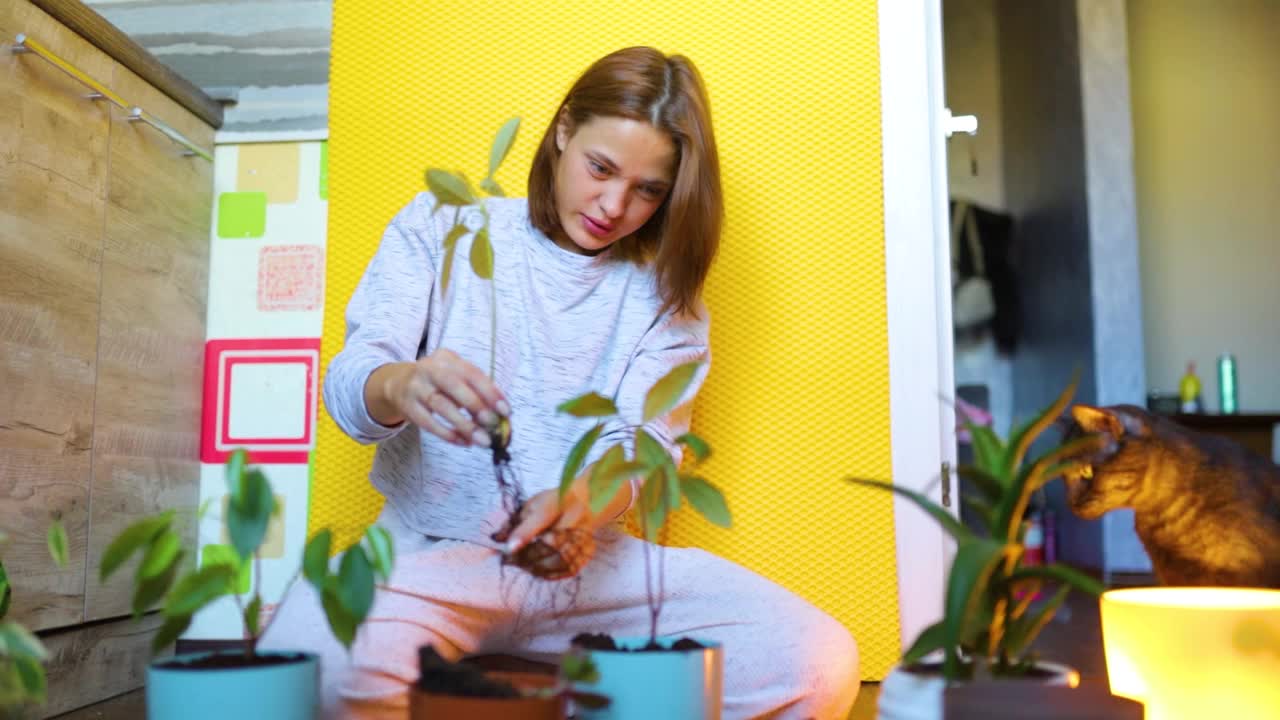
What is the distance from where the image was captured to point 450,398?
0.91m

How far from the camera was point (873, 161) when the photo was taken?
164cm

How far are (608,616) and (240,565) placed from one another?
2.13 feet

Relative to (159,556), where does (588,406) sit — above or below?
above

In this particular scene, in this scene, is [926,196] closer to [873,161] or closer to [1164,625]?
[873,161]

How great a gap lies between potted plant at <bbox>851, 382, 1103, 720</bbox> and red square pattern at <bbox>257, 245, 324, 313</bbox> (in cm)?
146

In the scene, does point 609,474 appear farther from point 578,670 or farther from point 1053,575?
point 1053,575

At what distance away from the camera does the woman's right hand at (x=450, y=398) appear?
2.90 feet

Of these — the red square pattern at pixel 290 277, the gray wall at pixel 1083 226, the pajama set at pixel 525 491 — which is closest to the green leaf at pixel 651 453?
the pajama set at pixel 525 491

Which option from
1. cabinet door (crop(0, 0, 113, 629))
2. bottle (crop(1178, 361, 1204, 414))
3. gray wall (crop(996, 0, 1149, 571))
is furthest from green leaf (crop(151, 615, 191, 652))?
bottle (crop(1178, 361, 1204, 414))

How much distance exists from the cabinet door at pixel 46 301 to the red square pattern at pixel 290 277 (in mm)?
355

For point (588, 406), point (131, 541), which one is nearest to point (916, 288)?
point (588, 406)

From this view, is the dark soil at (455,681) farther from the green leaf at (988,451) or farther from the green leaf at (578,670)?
the green leaf at (988,451)

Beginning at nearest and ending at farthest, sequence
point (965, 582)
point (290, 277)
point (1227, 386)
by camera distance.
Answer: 1. point (965, 582)
2. point (290, 277)
3. point (1227, 386)

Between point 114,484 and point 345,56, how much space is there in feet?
2.55
